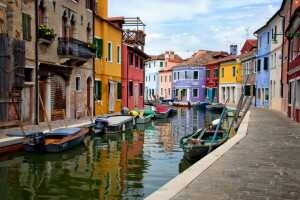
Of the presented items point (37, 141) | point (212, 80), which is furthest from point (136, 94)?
point (37, 141)

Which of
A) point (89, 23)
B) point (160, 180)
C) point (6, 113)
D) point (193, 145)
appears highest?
point (89, 23)

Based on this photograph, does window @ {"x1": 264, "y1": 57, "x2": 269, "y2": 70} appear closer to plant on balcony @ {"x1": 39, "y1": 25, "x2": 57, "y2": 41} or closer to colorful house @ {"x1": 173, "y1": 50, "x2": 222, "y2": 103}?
colorful house @ {"x1": 173, "y1": 50, "x2": 222, "y2": 103}

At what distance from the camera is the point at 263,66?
101 ft

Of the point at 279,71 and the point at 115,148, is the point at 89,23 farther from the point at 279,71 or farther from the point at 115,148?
the point at 279,71

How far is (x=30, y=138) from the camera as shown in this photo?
1005 cm

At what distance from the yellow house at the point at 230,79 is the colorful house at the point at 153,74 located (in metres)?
19.3

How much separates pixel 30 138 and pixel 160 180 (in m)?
4.94

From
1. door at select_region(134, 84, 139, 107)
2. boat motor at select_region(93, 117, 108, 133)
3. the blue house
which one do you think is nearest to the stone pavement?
boat motor at select_region(93, 117, 108, 133)

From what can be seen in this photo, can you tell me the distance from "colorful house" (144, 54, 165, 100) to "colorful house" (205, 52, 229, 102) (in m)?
14.9

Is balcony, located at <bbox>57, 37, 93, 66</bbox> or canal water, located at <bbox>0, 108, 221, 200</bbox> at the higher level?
balcony, located at <bbox>57, 37, 93, 66</bbox>

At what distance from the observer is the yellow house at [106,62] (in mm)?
20766

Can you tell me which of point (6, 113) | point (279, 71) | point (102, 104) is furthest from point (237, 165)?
point (279, 71)

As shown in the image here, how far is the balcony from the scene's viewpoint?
16.0 meters

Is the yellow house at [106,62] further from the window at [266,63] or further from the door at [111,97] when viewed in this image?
the window at [266,63]
